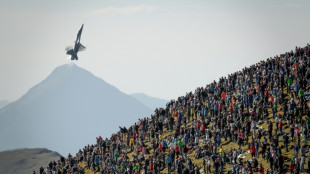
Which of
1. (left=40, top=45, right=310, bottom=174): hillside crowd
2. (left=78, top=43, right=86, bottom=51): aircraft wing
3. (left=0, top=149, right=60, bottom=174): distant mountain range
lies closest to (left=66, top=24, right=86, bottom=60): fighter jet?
(left=78, top=43, right=86, bottom=51): aircraft wing

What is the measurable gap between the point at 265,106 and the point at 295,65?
8097 millimetres

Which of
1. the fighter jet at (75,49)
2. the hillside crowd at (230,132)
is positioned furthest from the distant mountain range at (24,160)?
the hillside crowd at (230,132)

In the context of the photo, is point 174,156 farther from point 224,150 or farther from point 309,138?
point 309,138

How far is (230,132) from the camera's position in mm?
49062

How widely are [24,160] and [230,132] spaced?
361 feet

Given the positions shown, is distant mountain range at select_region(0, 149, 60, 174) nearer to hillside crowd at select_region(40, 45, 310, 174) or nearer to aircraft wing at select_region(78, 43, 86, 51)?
aircraft wing at select_region(78, 43, 86, 51)

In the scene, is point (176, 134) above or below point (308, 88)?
below

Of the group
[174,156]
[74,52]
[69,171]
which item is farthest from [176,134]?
[74,52]

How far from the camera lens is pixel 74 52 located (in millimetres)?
85625

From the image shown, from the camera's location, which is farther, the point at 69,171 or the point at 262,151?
the point at 69,171

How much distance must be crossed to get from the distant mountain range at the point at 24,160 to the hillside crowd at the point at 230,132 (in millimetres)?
78529

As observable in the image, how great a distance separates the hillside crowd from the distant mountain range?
258 feet

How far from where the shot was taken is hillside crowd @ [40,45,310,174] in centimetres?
4288

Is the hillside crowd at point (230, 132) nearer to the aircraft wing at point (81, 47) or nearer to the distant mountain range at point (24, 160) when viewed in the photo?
the aircraft wing at point (81, 47)
